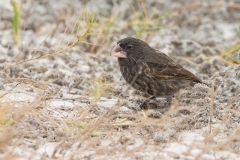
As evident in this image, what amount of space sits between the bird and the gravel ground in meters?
0.16

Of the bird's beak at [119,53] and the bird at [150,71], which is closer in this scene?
the bird at [150,71]

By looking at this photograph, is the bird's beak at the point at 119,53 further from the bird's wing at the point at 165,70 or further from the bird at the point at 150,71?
the bird's wing at the point at 165,70

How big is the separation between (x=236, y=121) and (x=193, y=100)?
70 cm

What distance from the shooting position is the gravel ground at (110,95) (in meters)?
3.54

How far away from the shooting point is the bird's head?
5438mm

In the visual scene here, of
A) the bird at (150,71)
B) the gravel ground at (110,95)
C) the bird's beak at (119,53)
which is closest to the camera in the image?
the gravel ground at (110,95)

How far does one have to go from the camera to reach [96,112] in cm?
458

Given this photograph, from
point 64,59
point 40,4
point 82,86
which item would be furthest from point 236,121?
point 40,4

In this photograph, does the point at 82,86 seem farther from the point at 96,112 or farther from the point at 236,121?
the point at 236,121

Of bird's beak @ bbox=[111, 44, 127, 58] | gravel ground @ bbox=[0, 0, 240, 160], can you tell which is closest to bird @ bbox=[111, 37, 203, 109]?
bird's beak @ bbox=[111, 44, 127, 58]

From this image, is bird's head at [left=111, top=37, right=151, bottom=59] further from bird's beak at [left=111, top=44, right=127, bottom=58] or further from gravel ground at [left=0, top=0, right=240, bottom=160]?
gravel ground at [left=0, top=0, right=240, bottom=160]

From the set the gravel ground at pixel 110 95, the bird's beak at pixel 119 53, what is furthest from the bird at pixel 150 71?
the gravel ground at pixel 110 95

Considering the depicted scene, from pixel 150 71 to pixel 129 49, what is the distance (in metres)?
0.37

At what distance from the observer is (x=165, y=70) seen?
212 inches
